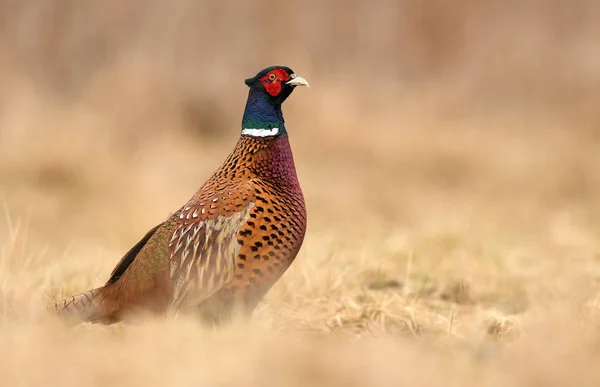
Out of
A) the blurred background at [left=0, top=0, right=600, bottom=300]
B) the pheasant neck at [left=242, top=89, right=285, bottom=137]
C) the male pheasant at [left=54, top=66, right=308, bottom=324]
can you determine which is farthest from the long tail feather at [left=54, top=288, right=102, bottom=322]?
the blurred background at [left=0, top=0, right=600, bottom=300]

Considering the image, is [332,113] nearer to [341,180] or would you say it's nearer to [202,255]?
[341,180]

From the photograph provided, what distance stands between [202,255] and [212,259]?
5cm

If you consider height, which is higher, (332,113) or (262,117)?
(332,113)


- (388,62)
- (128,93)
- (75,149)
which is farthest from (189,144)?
(388,62)

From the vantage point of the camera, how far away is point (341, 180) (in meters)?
9.66

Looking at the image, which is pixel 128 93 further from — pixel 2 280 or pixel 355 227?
pixel 2 280

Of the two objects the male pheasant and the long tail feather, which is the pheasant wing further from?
the long tail feather

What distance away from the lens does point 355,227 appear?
8.23m

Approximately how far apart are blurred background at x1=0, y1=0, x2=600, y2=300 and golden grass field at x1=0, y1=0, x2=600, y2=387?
3 centimetres

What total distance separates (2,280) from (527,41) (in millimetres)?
9303

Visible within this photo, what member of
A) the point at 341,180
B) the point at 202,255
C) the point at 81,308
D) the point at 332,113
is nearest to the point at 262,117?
the point at 202,255

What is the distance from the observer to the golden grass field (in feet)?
10.6

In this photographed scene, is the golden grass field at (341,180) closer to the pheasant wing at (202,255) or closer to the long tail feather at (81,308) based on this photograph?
the long tail feather at (81,308)

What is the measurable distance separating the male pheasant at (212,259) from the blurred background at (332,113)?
252 cm
